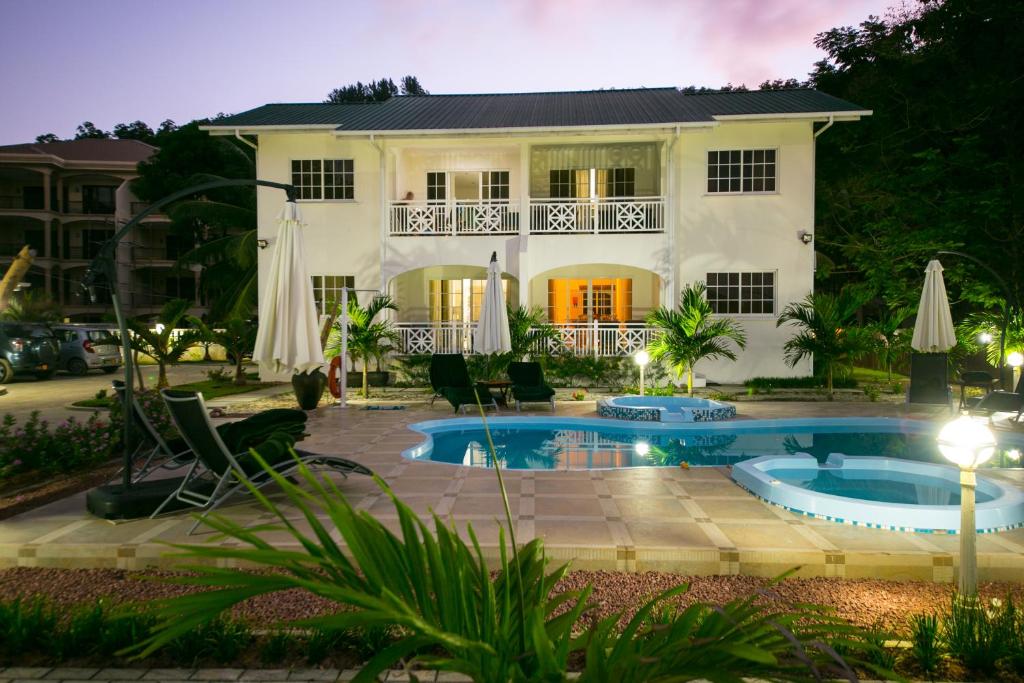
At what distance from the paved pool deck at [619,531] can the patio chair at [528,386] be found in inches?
180

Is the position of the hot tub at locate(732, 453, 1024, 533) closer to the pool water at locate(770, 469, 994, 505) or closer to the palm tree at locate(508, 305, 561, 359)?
the pool water at locate(770, 469, 994, 505)

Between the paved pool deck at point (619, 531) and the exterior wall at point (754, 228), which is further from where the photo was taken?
the exterior wall at point (754, 228)

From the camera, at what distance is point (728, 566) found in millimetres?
4074

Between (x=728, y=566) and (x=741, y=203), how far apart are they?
13.0 metres

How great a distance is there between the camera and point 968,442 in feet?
11.5

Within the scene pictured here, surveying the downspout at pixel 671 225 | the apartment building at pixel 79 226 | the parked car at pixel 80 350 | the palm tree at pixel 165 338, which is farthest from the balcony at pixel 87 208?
the downspout at pixel 671 225

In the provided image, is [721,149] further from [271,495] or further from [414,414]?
[271,495]

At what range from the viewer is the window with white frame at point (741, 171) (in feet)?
50.9

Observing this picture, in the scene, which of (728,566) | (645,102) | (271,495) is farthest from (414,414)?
(645,102)

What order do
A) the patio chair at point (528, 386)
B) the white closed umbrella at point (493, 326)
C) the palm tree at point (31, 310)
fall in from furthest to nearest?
the palm tree at point (31, 310)
the white closed umbrella at point (493, 326)
the patio chair at point (528, 386)

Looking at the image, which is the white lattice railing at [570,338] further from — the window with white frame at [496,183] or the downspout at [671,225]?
the window with white frame at [496,183]

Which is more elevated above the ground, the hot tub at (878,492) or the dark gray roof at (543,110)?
the dark gray roof at (543,110)

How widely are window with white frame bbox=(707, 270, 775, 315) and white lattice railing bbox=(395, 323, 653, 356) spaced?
6.70 ft

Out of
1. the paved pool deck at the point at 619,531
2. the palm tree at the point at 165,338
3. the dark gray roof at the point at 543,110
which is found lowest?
the paved pool deck at the point at 619,531
